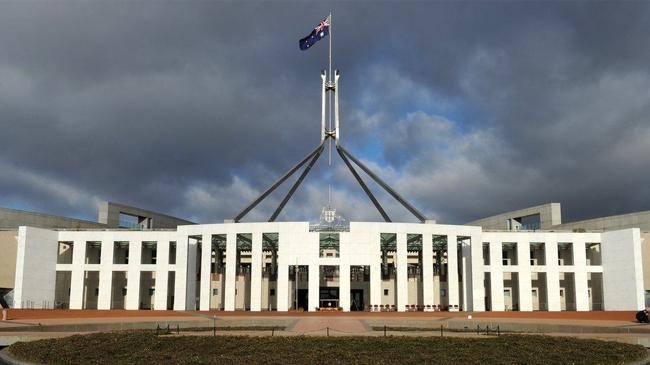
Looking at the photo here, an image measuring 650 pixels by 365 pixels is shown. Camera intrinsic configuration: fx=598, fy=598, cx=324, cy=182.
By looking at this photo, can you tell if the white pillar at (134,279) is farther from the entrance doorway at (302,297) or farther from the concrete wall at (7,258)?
the entrance doorway at (302,297)

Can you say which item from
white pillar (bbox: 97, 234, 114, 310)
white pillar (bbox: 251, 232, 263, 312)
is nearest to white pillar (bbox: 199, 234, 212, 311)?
white pillar (bbox: 251, 232, 263, 312)

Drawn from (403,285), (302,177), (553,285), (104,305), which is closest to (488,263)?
(553,285)

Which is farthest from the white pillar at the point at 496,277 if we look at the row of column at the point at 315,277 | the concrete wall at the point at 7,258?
the concrete wall at the point at 7,258

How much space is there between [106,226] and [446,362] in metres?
59.2

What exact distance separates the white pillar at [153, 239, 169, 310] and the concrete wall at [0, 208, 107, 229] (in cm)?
1762

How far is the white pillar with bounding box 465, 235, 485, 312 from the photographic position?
5225 cm

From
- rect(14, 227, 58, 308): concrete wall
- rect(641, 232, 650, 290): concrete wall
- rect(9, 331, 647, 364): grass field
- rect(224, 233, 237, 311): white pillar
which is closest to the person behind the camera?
rect(9, 331, 647, 364): grass field

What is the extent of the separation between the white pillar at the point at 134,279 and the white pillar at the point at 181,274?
4361 mm

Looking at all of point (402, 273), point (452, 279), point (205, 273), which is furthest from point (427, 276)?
point (205, 273)

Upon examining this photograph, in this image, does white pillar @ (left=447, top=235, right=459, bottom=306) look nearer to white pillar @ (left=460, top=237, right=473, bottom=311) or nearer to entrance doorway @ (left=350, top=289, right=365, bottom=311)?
white pillar @ (left=460, top=237, right=473, bottom=311)

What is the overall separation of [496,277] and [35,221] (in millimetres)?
48679

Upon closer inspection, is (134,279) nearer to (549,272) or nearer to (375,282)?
(375,282)

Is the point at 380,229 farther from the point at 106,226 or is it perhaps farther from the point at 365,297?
the point at 106,226

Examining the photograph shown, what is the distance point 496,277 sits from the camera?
5575cm
